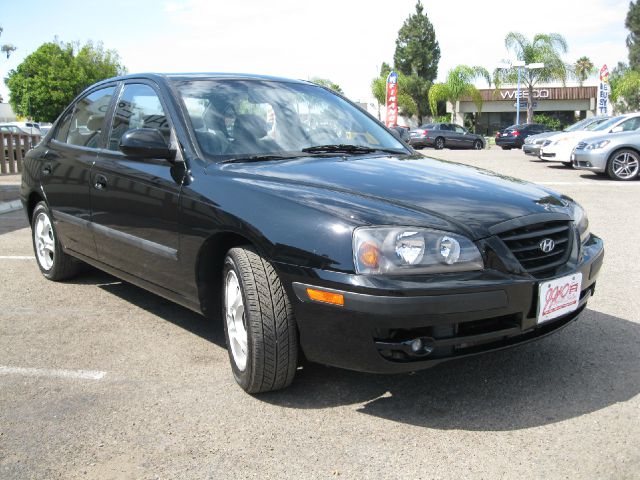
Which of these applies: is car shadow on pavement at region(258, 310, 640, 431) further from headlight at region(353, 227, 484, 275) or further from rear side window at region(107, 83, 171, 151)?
rear side window at region(107, 83, 171, 151)

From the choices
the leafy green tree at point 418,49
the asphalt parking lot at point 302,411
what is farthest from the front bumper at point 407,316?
the leafy green tree at point 418,49

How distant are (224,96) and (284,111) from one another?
0.37 metres

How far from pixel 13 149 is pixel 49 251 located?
12.6 meters

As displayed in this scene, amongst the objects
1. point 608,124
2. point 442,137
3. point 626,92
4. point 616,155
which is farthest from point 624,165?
point 626,92

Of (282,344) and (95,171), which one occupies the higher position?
(95,171)

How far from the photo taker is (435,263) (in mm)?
2824

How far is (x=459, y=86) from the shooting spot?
59500 millimetres

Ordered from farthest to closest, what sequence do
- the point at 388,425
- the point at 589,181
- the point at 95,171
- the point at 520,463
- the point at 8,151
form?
the point at 8,151 < the point at 589,181 < the point at 95,171 < the point at 388,425 < the point at 520,463

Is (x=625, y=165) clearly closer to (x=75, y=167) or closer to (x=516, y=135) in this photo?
(x=75, y=167)

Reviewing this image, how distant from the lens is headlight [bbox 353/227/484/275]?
9.21 ft

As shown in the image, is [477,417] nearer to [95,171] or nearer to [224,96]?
[224,96]

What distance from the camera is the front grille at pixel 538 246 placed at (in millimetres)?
3016

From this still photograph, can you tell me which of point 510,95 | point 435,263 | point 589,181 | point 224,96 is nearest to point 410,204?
point 435,263

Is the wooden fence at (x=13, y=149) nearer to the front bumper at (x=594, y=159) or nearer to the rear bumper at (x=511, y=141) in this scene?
the front bumper at (x=594, y=159)
